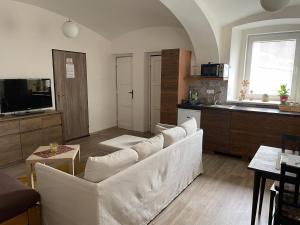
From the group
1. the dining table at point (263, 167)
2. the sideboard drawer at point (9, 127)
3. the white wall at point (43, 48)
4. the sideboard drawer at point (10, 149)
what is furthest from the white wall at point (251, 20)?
the sideboard drawer at point (10, 149)

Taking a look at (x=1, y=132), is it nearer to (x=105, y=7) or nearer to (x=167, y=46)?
(x=105, y=7)

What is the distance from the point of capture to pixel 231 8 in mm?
3686

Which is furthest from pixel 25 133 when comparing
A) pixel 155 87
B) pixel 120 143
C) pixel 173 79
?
pixel 155 87

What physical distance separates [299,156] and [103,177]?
1865 millimetres

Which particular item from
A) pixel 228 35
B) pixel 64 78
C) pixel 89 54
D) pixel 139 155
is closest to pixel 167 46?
pixel 228 35

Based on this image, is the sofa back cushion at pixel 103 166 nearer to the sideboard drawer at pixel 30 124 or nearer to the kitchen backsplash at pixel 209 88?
the sideboard drawer at pixel 30 124

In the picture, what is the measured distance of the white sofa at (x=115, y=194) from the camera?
164 centimetres

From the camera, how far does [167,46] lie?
16.4 ft

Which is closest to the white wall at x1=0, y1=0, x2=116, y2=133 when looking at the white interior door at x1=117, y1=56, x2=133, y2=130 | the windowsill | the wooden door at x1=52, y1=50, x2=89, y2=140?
the wooden door at x1=52, y1=50, x2=89, y2=140

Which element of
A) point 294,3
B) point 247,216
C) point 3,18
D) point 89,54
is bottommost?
point 247,216

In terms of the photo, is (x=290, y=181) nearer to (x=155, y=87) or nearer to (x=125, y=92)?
(x=155, y=87)

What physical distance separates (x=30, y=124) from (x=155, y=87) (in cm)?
287

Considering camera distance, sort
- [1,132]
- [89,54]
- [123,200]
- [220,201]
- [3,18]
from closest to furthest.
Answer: [123,200]
[220,201]
[1,132]
[3,18]
[89,54]

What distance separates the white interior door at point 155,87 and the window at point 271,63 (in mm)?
1956
